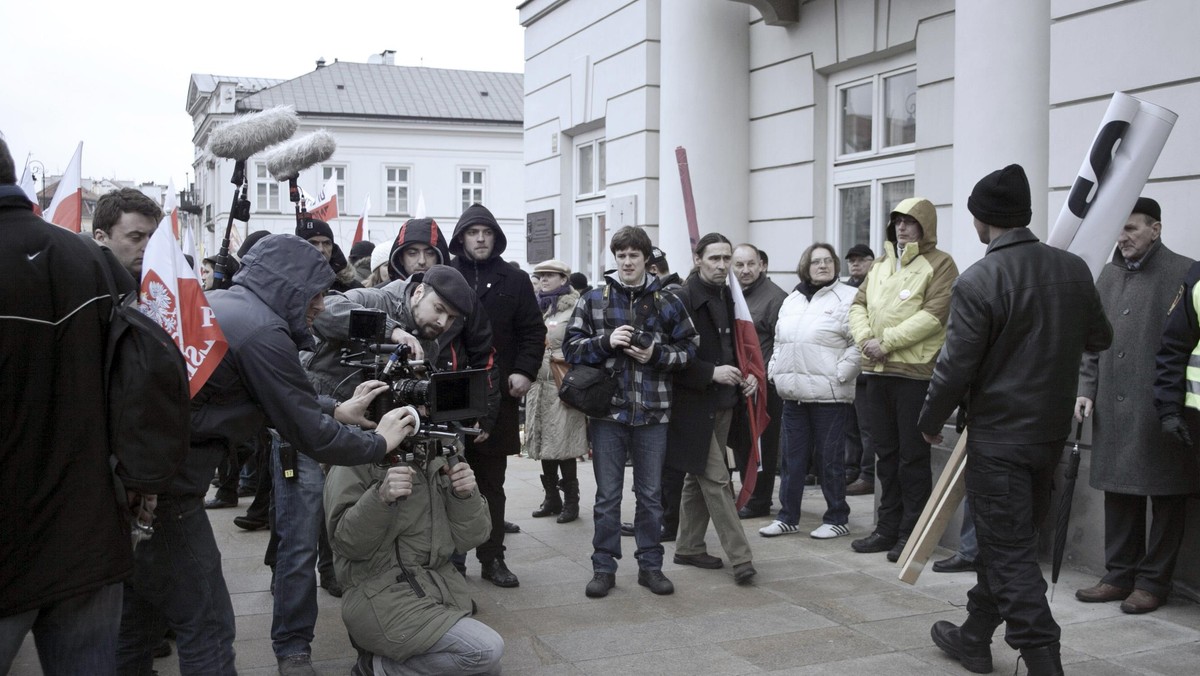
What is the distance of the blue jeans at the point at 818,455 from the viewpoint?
7395 millimetres

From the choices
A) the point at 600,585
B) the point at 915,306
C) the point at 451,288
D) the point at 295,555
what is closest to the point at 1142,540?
the point at 915,306

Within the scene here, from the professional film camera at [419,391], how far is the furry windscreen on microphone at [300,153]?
13.2 feet

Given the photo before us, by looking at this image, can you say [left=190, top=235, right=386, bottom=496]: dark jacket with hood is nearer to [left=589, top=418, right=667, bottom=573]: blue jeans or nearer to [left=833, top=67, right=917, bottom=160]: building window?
[left=589, top=418, right=667, bottom=573]: blue jeans

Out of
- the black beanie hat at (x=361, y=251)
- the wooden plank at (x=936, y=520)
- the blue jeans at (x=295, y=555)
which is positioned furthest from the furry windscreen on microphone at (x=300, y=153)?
the wooden plank at (x=936, y=520)

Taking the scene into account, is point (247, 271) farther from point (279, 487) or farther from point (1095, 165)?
point (1095, 165)

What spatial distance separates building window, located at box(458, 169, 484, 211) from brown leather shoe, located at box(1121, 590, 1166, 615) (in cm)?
4439

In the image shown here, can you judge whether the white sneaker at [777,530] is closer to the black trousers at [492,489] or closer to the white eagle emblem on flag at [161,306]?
the black trousers at [492,489]

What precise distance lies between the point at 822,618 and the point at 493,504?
193cm

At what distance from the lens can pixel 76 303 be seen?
2.71 metres

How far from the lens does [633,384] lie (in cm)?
599

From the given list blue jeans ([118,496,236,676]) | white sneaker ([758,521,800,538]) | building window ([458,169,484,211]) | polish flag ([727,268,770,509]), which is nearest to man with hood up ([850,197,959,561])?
white sneaker ([758,521,800,538])

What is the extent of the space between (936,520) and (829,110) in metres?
5.87

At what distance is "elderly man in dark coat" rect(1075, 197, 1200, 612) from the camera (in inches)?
217

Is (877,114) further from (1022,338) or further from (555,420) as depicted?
(1022,338)
